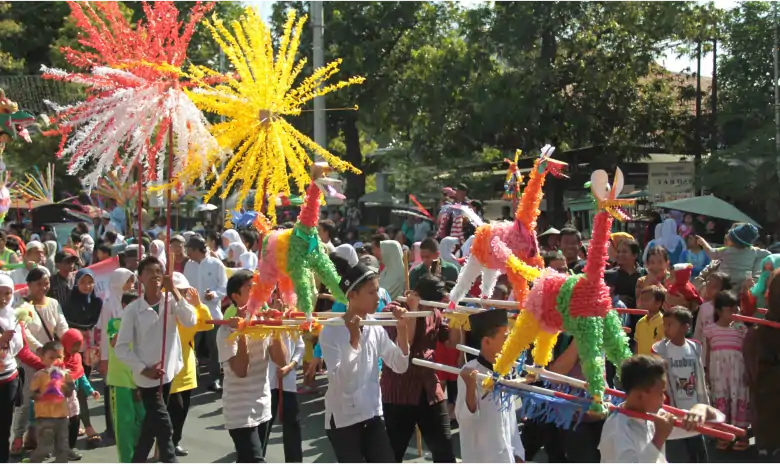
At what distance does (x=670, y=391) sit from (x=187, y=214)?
22817mm

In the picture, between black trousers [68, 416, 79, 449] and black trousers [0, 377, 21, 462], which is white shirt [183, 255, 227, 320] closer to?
black trousers [68, 416, 79, 449]

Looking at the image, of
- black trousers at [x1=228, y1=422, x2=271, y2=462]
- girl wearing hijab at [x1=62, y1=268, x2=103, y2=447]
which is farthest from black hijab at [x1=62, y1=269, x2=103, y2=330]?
black trousers at [x1=228, y1=422, x2=271, y2=462]

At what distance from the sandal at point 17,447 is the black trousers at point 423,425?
3648 mm

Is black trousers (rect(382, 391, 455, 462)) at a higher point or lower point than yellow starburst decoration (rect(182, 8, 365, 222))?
lower

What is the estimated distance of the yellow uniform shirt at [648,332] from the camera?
655 cm

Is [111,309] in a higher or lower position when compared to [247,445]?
higher

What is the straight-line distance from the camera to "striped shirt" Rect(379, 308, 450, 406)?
609cm

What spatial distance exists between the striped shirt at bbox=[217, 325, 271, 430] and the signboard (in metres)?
12.7

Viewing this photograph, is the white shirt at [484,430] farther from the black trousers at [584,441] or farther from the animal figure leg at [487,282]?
the black trousers at [584,441]

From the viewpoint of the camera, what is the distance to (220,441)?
27.5 ft

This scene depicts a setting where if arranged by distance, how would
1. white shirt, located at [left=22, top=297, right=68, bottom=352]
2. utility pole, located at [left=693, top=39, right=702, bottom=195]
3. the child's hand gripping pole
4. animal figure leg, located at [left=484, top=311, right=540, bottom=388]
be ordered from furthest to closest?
utility pole, located at [left=693, top=39, right=702, bottom=195] < white shirt, located at [left=22, top=297, right=68, bottom=352] < animal figure leg, located at [left=484, top=311, right=540, bottom=388] < the child's hand gripping pole

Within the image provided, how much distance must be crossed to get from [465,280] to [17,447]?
15.2 ft

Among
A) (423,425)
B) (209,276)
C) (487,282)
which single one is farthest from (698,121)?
(423,425)

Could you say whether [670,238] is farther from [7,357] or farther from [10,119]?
[10,119]
